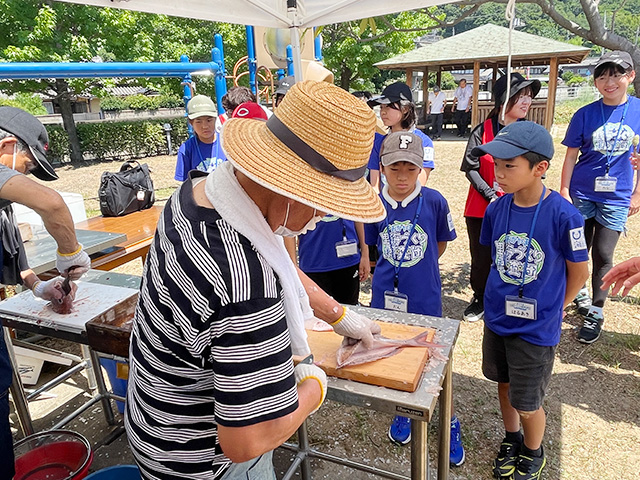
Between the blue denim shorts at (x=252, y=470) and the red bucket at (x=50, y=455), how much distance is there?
1.33 metres

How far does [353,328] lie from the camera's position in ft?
5.51

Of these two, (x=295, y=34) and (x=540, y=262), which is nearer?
(x=540, y=262)

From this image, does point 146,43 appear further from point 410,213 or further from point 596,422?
point 596,422

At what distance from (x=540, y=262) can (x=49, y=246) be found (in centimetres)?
317

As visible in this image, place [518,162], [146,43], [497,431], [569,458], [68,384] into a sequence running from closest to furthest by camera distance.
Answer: [518,162], [569,458], [497,431], [68,384], [146,43]

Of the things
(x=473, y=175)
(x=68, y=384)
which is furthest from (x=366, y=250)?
(x=68, y=384)

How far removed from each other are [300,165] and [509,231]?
1.49m

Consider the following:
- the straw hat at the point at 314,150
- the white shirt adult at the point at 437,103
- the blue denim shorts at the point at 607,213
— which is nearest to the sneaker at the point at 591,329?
A: the blue denim shorts at the point at 607,213

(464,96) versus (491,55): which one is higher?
(491,55)

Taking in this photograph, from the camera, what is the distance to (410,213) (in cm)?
253

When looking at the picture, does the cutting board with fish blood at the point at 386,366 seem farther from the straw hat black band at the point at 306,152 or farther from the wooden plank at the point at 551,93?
the wooden plank at the point at 551,93

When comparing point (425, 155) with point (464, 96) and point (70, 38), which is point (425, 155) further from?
point (464, 96)

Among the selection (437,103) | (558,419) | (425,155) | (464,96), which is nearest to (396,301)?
(425,155)

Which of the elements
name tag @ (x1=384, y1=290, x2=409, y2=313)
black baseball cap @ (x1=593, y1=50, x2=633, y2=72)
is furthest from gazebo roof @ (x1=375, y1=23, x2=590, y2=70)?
name tag @ (x1=384, y1=290, x2=409, y2=313)
